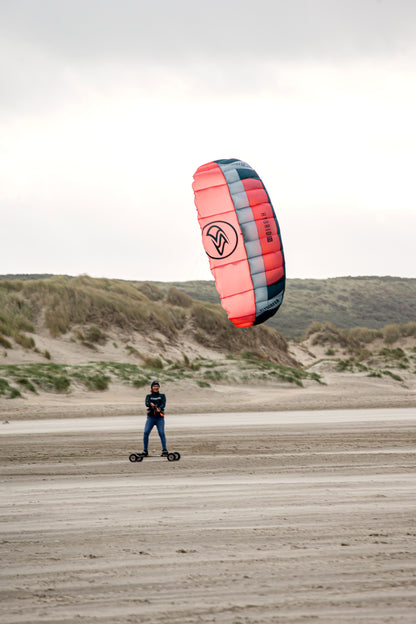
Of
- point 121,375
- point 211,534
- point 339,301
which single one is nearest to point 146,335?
point 121,375

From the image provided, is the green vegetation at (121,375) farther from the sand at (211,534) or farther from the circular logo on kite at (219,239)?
the sand at (211,534)

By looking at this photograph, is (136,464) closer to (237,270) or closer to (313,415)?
(237,270)

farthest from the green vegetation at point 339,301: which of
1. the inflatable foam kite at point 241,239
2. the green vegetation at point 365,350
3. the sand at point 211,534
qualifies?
the sand at point 211,534

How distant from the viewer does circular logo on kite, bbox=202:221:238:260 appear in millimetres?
16188

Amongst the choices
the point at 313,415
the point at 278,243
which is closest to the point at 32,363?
the point at 313,415

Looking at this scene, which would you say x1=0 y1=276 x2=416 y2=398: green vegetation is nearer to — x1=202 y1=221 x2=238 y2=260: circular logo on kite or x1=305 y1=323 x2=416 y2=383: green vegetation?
x1=305 y1=323 x2=416 y2=383: green vegetation

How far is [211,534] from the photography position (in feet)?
20.8

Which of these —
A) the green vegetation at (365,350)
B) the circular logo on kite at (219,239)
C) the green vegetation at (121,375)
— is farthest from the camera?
the green vegetation at (365,350)

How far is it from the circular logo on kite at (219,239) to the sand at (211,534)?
16.3ft

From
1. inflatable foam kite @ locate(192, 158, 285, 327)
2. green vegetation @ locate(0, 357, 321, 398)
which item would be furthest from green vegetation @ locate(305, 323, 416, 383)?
inflatable foam kite @ locate(192, 158, 285, 327)

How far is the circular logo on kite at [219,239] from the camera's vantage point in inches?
637

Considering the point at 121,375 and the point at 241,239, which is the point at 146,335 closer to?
the point at 121,375

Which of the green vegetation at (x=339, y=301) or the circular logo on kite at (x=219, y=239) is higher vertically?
the green vegetation at (x=339, y=301)

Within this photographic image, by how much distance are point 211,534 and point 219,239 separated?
34.9 feet
